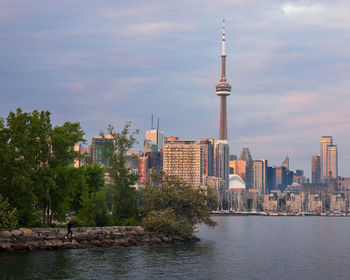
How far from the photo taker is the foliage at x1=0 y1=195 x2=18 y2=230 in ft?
240

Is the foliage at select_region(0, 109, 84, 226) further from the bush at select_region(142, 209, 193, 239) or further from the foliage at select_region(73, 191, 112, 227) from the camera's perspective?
the bush at select_region(142, 209, 193, 239)

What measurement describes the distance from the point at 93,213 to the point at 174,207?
46.4 feet

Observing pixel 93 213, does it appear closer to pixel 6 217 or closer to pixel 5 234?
pixel 6 217

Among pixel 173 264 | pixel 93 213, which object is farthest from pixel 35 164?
pixel 173 264

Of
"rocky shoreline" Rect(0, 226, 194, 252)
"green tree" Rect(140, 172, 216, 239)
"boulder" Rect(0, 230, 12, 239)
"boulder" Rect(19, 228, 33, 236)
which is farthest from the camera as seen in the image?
"green tree" Rect(140, 172, 216, 239)

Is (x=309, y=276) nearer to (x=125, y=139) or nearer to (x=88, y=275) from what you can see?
(x=88, y=275)

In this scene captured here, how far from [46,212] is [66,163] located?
10953 mm

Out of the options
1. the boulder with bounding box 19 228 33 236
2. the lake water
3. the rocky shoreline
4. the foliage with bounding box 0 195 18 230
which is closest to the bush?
the rocky shoreline

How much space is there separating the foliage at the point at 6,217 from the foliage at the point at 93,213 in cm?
1360

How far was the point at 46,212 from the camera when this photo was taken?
3570 inches

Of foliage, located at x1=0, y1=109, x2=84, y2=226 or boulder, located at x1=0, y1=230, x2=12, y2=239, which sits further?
foliage, located at x1=0, y1=109, x2=84, y2=226

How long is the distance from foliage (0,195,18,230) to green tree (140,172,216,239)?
24.0 meters

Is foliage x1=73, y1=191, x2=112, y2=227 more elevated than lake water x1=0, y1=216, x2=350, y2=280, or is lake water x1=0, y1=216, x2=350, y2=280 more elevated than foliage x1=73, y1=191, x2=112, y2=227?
foliage x1=73, y1=191, x2=112, y2=227

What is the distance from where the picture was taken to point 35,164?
3184 inches
